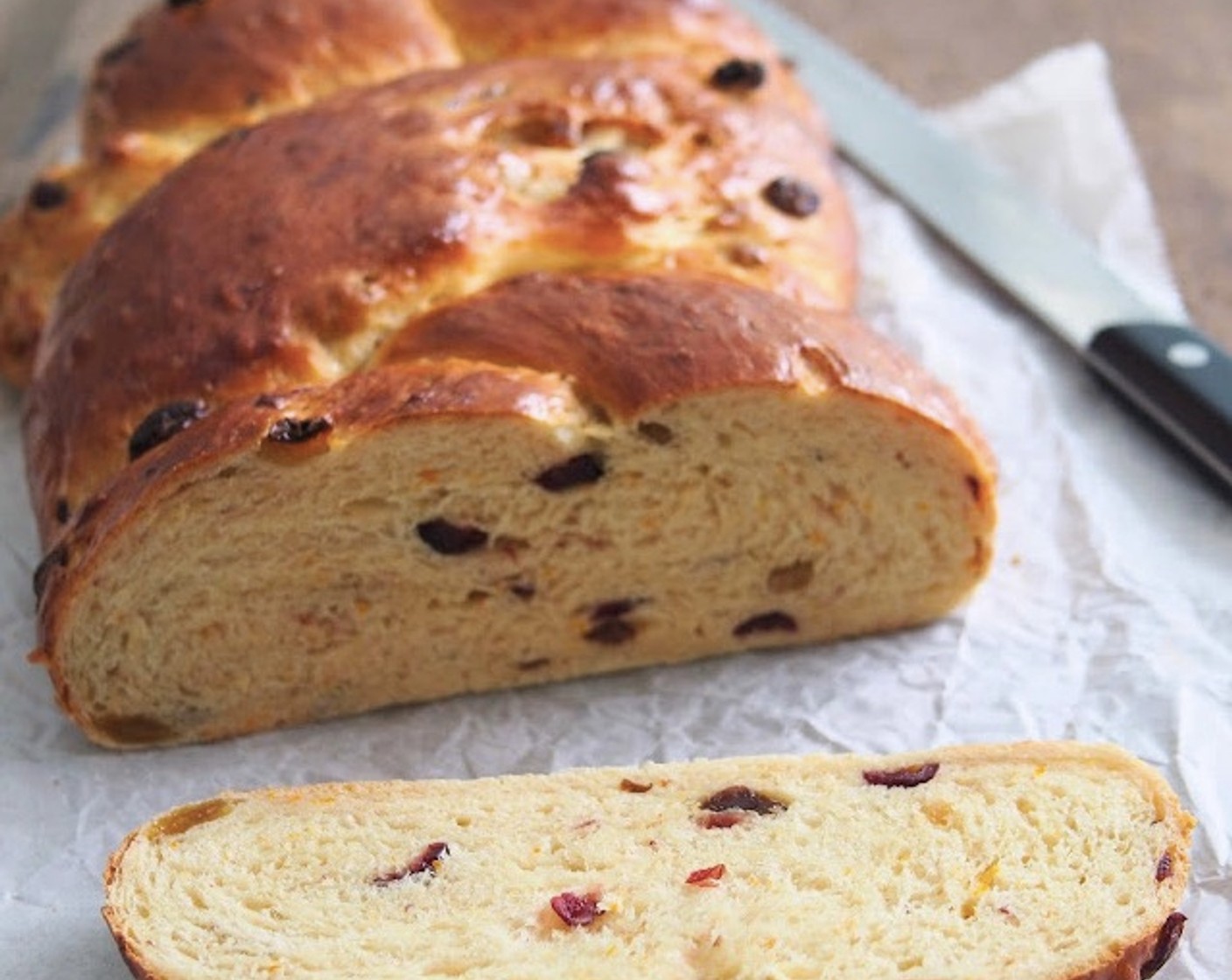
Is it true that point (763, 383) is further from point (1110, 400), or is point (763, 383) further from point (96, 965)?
point (96, 965)

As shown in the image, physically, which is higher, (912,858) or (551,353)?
(551,353)

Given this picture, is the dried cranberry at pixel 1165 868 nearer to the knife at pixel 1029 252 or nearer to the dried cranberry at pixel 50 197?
the knife at pixel 1029 252

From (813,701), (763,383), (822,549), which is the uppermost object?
(763,383)

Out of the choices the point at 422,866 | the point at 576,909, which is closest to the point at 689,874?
the point at 576,909

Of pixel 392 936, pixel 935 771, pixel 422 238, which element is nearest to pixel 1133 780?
pixel 935 771

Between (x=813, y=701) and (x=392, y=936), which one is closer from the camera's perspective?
(x=392, y=936)

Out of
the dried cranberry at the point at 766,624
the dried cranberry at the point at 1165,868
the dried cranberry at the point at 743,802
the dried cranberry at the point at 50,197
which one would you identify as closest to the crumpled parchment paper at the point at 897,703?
the dried cranberry at the point at 766,624
